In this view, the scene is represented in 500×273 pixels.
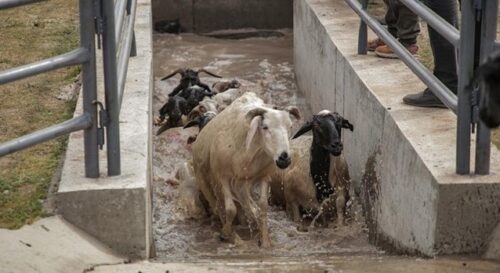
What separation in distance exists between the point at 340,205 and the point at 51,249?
10.2 ft

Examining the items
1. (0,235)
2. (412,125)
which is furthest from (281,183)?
(0,235)

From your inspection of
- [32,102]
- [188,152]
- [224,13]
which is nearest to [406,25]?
[188,152]

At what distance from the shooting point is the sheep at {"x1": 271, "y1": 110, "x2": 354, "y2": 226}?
853 cm

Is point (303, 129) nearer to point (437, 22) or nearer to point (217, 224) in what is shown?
point (217, 224)

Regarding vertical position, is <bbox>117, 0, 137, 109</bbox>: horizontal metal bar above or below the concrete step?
above

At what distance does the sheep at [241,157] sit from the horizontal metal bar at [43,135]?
159 centimetres

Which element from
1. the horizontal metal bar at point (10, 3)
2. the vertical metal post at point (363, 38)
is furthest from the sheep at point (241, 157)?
the horizontal metal bar at point (10, 3)

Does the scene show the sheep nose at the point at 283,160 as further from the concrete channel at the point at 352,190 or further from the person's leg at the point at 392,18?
the person's leg at the point at 392,18

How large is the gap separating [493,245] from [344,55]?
3.75m

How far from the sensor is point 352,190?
9023mm

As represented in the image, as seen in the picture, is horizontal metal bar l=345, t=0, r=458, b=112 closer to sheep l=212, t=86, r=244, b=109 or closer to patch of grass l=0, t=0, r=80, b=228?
sheep l=212, t=86, r=244, b=109

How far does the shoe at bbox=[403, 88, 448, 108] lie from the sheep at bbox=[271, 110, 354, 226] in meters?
0.65

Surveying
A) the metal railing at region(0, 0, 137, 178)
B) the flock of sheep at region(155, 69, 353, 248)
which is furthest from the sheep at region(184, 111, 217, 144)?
the metal railing at region(0, 0, 137, 178)

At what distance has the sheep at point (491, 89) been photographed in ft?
13.2
